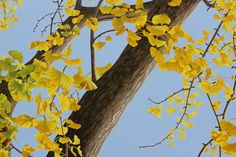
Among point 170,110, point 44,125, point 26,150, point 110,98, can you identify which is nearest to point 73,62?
point 44,125

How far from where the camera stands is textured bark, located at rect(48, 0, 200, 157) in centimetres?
218

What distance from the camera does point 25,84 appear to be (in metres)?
1.18

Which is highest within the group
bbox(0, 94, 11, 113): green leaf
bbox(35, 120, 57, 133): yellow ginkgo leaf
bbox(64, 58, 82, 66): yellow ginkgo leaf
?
bbox(64, 58, 82, 66): yellow ginkgo leaf

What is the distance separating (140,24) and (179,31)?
0.48 ft

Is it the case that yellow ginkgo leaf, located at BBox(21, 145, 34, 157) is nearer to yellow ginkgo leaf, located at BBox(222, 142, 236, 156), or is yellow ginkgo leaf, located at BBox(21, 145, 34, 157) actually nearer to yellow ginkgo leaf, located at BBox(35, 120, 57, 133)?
yellow ginkgo leaf, located at BBox(35, 120, 57, 133)

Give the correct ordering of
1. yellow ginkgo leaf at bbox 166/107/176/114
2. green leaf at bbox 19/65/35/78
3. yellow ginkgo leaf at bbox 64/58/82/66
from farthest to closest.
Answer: yellow ginkgo leaf at bbox 166/107/176/114, yellow ginkgo leaf at bbox 64/58/82/66, green leaf at bbox 19/65/35/78

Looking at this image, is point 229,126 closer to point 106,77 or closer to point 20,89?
point 20,89

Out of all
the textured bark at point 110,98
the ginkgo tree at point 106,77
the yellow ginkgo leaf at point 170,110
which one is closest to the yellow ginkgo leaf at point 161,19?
the ginkgo tree at point 106,77

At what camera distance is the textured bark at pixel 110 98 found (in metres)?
2.18

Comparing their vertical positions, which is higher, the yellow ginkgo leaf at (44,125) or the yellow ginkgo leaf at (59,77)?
the yellow ginkgo leaf at (59,77)

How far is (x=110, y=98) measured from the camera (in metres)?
2.21

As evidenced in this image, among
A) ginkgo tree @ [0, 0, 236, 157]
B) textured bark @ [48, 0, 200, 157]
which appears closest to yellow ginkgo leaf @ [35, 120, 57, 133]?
ginkgo tree @ [0, 0, 236, 157]

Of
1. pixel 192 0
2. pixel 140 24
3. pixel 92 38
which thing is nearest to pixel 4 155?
pixel 140 24

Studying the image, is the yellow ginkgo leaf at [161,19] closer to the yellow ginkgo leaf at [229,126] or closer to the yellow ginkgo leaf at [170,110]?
the yellow ginkgo leaf at [229,126]
